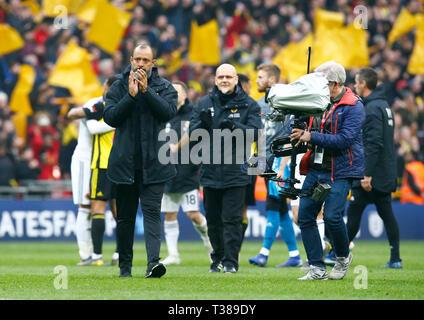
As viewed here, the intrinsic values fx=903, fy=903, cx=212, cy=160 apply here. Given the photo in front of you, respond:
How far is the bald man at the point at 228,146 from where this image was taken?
10461 mm

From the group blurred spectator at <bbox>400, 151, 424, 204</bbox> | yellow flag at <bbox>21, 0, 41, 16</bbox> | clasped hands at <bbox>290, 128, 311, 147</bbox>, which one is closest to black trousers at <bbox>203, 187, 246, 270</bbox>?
clasped hands at <bbox>290, 128, 311, 147</bbox>

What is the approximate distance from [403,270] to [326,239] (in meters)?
1.07

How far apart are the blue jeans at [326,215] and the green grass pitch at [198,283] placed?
0.37 m

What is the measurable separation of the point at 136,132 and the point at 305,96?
1.83 m

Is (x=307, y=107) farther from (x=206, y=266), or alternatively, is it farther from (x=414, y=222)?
(x=414, y=222)

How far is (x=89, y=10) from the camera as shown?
21250 mm

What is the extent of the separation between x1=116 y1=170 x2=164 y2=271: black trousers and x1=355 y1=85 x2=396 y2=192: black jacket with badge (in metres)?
3.78

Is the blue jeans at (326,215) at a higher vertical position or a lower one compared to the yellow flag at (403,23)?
lower

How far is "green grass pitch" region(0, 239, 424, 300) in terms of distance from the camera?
25.7ft

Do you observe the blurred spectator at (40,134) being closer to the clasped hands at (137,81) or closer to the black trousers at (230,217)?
the black trousers at (230,217)

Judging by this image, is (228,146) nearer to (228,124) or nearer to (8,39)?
(228,124)

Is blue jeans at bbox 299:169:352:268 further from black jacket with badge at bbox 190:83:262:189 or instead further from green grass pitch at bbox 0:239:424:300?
black jacket with badge at bbox 190:83:262:189

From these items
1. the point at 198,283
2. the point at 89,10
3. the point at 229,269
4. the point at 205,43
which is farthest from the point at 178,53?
the point at 198,283

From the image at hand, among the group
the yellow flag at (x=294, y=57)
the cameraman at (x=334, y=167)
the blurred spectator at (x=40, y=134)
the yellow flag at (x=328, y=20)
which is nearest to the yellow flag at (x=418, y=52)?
the yellow flag at (x=328, y=20)
